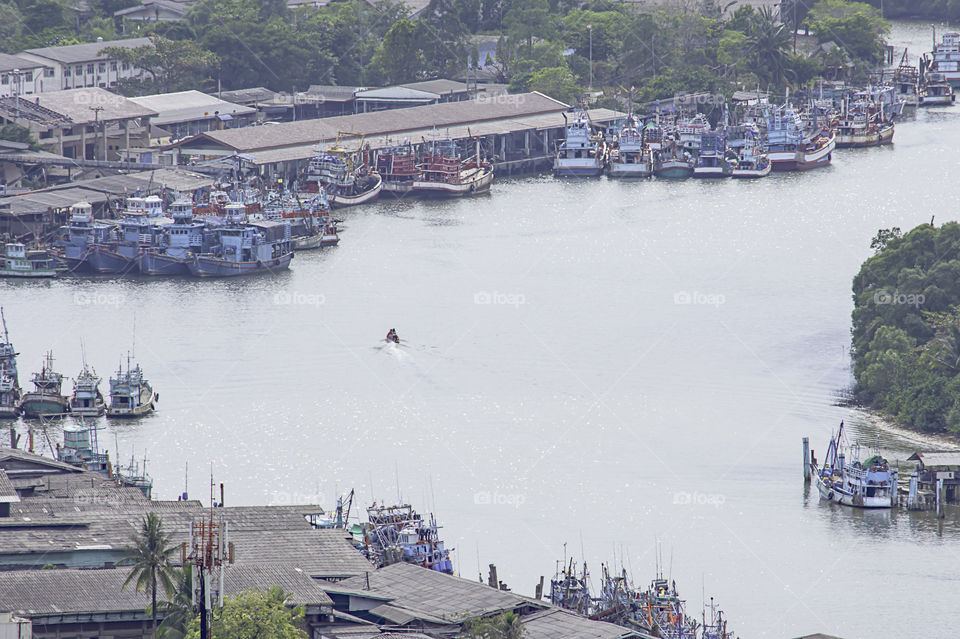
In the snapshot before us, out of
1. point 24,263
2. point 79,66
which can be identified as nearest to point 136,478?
point 24,263

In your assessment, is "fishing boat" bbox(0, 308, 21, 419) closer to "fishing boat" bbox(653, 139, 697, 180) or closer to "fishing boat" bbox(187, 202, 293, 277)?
"fishing boat" bbox(187, 202, 293, 277)

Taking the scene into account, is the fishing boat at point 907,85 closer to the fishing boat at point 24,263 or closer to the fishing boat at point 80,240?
the fishing boat at point 80,240

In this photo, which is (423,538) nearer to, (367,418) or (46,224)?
(367,418)

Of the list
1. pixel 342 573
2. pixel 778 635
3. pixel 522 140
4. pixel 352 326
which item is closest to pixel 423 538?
pixel 342 573

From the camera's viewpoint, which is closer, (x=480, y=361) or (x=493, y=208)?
(x=480, y=361)

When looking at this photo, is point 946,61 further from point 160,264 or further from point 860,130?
point 160,264
